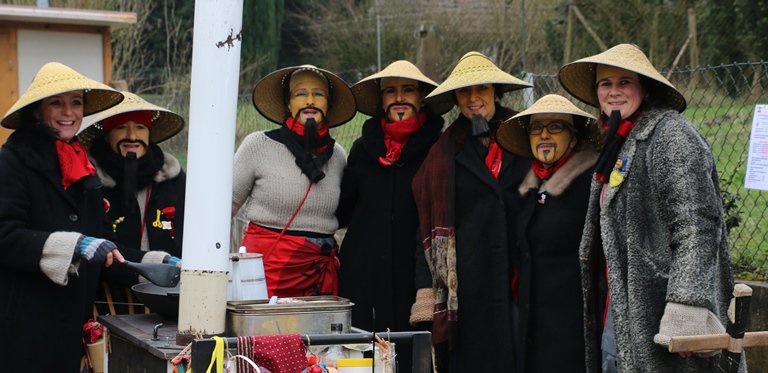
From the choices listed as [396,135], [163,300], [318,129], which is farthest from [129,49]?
[163,300]

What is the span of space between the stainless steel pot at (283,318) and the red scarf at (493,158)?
134 centimetres

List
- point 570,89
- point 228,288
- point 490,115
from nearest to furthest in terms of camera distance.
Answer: point 228,288 < point 570,89 < point 490,115

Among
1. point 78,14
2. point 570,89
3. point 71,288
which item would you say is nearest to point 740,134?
point 570,89

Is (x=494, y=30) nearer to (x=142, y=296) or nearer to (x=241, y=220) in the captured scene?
(x=241, y=220)

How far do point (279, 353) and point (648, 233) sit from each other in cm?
156

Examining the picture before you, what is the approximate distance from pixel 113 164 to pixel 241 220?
3.33m

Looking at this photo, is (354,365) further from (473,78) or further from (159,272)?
(473,78)

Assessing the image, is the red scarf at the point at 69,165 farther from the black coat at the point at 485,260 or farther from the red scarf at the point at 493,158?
the red scarf at the point at 493,158

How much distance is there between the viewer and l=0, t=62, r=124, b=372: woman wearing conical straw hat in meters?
4.16

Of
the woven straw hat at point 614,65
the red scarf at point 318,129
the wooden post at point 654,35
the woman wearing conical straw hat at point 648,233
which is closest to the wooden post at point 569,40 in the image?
the wooden post at point 654,35

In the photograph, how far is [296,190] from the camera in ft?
17.0

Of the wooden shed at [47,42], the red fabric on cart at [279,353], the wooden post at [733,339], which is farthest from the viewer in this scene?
the wooden shed at [47,42]

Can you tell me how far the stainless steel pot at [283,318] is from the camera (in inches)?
147

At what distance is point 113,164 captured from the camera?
16.5 feet
